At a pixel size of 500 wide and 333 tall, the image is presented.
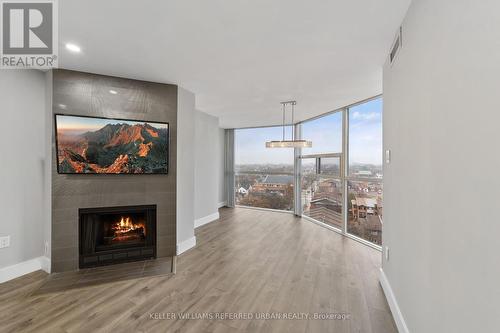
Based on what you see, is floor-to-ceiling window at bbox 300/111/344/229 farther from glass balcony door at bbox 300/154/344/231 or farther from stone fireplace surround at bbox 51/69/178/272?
stone fireplace surround at bbox 51/69/178/272

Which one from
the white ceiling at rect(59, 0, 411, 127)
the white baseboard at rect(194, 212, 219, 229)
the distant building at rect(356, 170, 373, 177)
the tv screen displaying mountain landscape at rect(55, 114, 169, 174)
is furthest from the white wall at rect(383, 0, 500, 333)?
the white baseboard at rect(194, 212, 219, 229)

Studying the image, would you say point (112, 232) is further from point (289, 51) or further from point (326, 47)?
point (326, 47)

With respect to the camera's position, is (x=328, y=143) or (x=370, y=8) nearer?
(x=370, y=8)

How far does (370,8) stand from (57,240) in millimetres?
4265

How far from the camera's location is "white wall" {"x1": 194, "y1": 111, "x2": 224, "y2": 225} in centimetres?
502

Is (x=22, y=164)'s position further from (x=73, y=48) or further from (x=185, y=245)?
(x=185, y=245)

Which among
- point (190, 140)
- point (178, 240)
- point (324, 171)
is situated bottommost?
point (178, 240)

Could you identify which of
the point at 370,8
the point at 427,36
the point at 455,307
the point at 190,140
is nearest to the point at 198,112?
the point at 190,140

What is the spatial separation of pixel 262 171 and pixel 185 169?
341cm

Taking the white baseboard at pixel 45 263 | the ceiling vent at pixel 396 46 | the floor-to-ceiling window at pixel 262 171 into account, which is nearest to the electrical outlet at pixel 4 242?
the white baseboard at pixel 45 263

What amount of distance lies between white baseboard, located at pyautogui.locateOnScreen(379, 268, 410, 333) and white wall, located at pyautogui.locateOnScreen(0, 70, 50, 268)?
4184 mm

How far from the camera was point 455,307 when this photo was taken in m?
1.02

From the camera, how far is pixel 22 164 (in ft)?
8.81

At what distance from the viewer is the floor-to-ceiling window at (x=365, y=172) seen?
356 centimetres
